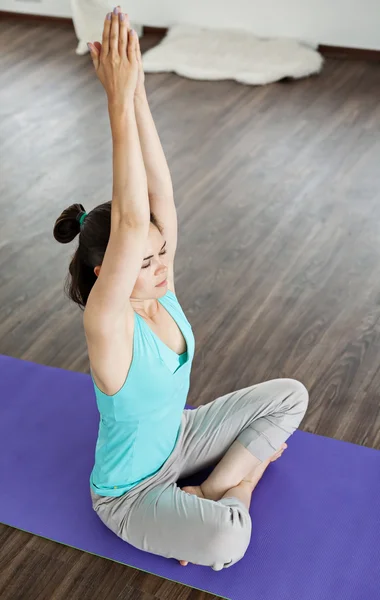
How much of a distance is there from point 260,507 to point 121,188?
3.11 feet

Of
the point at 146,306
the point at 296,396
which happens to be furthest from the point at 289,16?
the point at 146,306

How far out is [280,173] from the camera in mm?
3541

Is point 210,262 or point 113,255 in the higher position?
point 113,255

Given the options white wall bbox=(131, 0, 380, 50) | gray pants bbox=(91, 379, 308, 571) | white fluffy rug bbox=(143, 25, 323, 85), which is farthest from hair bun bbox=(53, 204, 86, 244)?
white wall bbox=(131, 0, 380, 50)

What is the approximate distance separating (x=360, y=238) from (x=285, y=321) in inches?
24.5

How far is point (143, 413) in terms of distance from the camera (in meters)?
1.71

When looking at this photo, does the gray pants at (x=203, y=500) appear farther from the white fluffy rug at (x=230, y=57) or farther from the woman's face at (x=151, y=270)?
the white fluffy rug at (x=230, y=57)

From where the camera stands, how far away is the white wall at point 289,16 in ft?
14.8

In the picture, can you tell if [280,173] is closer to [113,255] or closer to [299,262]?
[299,262]

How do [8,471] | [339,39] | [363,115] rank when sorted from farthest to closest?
[339,39], [363,115], [8,471]

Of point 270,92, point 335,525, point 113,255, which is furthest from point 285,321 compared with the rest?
point 270,92

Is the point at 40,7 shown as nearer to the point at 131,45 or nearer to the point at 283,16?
the point at 283,16

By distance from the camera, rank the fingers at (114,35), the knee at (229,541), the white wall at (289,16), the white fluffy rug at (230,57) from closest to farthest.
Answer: the fingers at (114,35) < the knee at (229,541) < the white fluffy rug at (230,57) < the white wall at (289,16)

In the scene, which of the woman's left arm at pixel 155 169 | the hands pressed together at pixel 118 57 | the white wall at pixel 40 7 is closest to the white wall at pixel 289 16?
the white wall at pixel 40 7
